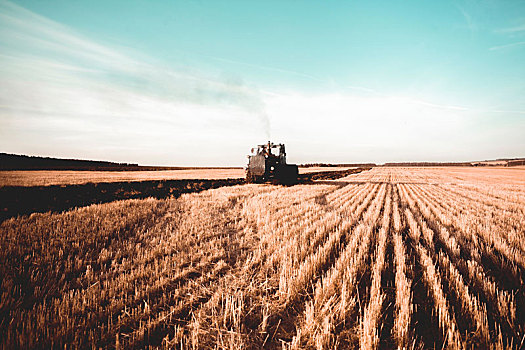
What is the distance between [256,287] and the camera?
130 inches

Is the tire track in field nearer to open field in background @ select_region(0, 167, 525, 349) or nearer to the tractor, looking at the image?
open field in background @ select_region(0, 167, 525, 349)

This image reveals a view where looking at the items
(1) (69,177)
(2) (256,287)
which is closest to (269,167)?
(2) (256,287)

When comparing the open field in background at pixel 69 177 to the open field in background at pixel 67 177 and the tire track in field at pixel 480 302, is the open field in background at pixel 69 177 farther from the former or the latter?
the tire track in field at pixel 480 302

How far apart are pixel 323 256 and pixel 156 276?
2824 millimetres

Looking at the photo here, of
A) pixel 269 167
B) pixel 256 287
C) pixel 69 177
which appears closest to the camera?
pixel 256 287

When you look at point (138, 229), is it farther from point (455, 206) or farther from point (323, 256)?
point (455, 206)

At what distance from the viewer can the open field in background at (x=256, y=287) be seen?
7.45 ft

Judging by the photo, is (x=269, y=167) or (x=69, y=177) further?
(x=69, y=177)

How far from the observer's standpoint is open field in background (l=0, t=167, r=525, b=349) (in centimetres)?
227

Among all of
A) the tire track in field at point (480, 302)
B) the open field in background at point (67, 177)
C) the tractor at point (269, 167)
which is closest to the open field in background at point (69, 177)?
the open field in background at point (67, 177)

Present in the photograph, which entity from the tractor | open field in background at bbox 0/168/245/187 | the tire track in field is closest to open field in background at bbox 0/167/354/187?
A: open field in background at bbox 0/168/245/187

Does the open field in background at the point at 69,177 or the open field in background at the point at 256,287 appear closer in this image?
the open field in background at the point at 256,287

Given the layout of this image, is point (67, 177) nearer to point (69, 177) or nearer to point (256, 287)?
point (69, 177)

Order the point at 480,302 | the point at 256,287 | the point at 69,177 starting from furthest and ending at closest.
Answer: the point at 69,177 → the point at 256,287 → the point at 480,302
